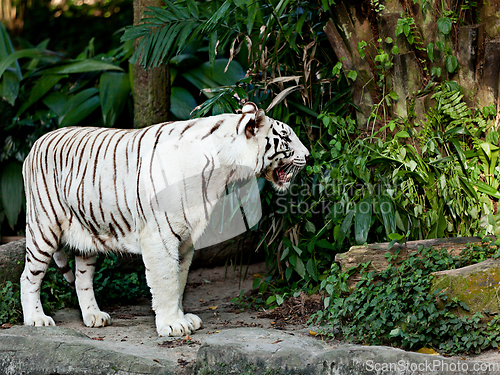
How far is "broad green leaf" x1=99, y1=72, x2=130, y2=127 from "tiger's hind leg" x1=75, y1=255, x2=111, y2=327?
70.1 inches

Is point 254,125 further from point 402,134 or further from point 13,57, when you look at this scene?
point 13,57

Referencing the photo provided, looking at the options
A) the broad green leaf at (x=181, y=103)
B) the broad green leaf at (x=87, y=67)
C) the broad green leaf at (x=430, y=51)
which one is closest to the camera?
the broad green leaf at (x=430, y=51)

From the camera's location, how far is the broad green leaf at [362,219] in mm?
3449

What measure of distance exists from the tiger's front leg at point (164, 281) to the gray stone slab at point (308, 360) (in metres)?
0.48

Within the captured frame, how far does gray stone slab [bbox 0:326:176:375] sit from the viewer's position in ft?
8.63

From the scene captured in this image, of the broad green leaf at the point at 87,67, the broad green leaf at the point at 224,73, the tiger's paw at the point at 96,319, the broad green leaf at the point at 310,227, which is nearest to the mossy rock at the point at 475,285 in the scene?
the broad green leaf at the point at 310,227

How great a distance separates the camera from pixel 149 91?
4.66 metres

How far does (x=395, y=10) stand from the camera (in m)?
3.70

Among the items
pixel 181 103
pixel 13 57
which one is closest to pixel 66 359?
pixel 181 103

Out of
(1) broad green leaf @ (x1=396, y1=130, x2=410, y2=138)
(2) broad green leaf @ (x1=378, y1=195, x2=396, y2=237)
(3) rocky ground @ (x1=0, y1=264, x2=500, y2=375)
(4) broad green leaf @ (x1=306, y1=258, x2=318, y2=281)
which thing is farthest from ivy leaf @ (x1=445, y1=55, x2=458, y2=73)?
(3) rocky ground @ (x1=0, y1=264, x2=500, y2=375)

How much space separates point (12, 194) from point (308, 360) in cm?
405

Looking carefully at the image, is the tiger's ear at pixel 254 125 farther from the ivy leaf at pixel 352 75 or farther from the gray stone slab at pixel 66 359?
the gray stone slab at pixel 66 359

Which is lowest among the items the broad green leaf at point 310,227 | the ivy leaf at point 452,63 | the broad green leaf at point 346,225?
the broad green leaf at point 310,227

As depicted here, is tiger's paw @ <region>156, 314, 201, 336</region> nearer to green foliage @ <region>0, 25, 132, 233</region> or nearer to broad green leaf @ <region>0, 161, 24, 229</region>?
green foliage @ <region>0, 25, 132, 233</region>
